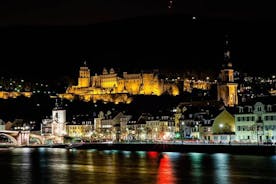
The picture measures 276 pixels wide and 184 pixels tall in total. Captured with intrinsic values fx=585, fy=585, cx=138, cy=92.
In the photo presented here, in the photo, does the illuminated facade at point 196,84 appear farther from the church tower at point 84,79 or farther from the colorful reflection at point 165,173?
the colorful reflection at point 165,173

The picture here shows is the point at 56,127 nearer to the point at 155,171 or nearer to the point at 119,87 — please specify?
the point at 119,87

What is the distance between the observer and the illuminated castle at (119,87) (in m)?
137

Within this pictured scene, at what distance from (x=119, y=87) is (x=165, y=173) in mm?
102273

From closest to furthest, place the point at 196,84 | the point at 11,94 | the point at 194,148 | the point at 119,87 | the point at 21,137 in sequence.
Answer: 1. the point at 194,148
2. the point at 21,137
3. the point at 119,87
4. the point at 196,84
5. the point at 11,94

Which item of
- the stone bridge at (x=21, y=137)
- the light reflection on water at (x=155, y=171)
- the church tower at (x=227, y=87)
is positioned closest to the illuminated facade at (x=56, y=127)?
the stone bridge at (x=21, y=137)

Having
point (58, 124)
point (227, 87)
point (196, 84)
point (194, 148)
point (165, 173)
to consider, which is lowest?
Answer: point (165, 173)

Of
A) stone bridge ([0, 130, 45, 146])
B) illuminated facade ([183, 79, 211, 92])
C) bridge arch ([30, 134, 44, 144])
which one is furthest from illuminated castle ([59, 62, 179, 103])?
stone bridge ([0, 130, 45, 146])

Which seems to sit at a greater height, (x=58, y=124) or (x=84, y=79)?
(x=84, y=79)

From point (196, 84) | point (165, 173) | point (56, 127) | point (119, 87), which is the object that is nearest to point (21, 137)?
point (56, 127)

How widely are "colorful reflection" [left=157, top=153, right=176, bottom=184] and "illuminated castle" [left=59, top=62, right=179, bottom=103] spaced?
3127 inches

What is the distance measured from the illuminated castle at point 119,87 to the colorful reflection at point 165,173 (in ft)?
261

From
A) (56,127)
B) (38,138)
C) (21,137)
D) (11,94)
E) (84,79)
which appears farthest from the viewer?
(84,79)

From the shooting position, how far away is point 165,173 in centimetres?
4294

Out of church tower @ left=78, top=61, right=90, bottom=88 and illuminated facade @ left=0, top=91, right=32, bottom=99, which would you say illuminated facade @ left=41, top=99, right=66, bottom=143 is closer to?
illuminated facade @ left=0, top=91, right=32, bottom=99
